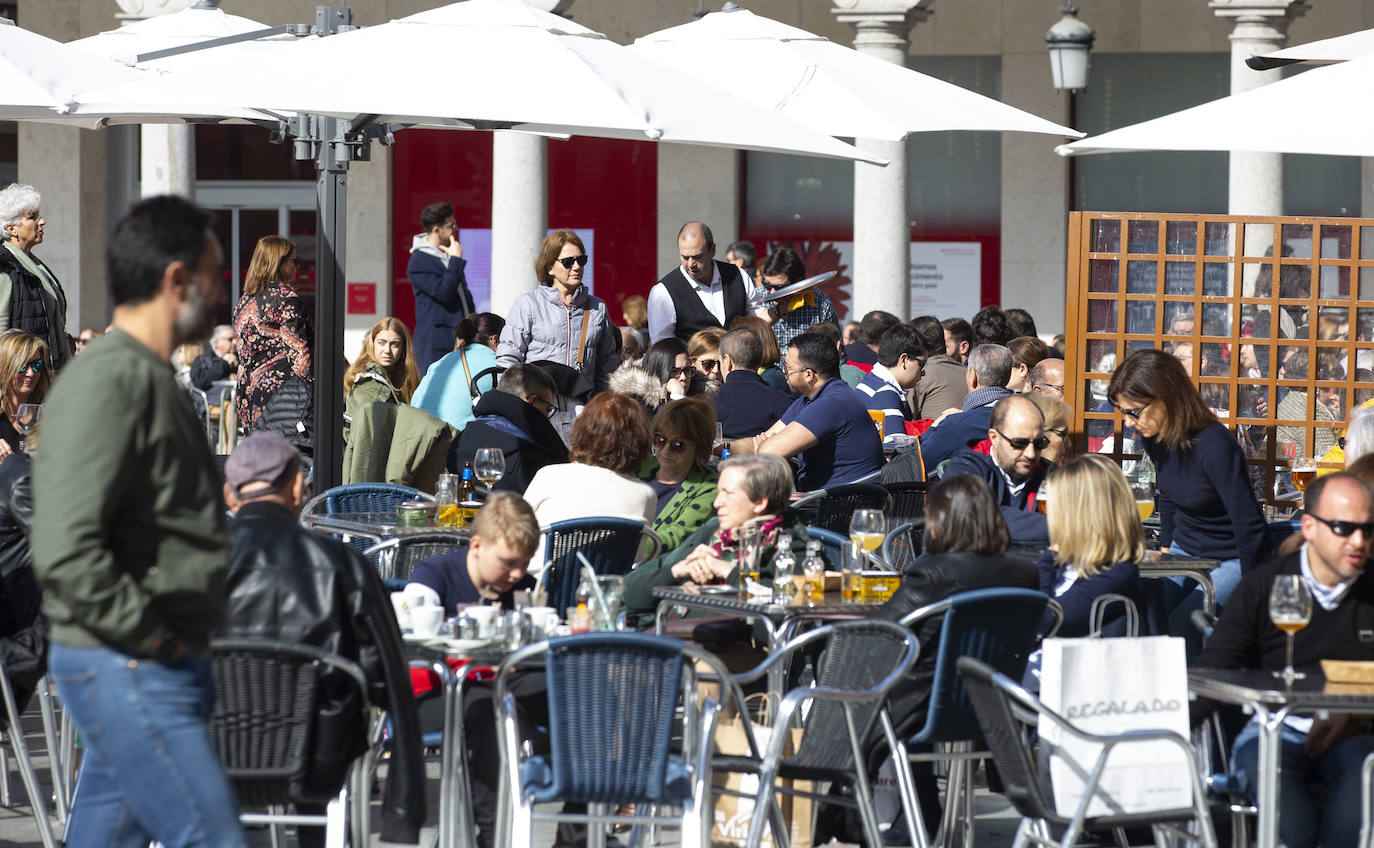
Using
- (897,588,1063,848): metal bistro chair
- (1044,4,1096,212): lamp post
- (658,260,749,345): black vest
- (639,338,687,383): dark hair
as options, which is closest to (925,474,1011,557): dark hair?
(897,588,1063,848): metal bistro chair

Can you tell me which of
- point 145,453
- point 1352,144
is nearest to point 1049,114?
point 1352,144

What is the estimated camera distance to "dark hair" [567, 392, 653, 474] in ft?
23.3

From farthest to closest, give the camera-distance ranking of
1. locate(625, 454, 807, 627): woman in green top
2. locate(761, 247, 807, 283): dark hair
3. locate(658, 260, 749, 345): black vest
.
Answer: locate(761, 247, 807, 283): dark hair
locate(658, 260, 749, 345): black vest
locate(625, 454, 807, 627): woman in green top

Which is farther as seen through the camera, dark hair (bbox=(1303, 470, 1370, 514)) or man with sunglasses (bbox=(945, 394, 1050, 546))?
man with sunglasses (bbox=(945, 394, 1050, 546))

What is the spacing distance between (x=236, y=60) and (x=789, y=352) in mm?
2873

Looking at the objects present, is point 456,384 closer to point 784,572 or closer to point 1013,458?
point 1013,458

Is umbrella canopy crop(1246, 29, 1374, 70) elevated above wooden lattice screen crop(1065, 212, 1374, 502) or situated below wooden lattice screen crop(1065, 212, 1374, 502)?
above

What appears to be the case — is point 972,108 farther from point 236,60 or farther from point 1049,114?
point 1049,114

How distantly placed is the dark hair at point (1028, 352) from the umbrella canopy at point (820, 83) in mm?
1112

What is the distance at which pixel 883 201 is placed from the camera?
1578cm

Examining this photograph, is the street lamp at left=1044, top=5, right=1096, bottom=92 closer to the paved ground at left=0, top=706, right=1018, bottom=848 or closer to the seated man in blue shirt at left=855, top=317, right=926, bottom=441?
the seated man in blue shirt at left=855, top=317, right=926, bottom=441

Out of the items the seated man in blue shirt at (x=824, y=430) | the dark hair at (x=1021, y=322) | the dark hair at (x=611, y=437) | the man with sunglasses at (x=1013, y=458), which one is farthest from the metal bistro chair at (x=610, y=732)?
the dark hair at (x=1021, y=322)

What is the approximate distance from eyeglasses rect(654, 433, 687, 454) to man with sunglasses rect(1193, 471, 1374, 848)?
260cm

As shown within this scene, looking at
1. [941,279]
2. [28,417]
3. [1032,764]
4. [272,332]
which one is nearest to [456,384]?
[272,332]
